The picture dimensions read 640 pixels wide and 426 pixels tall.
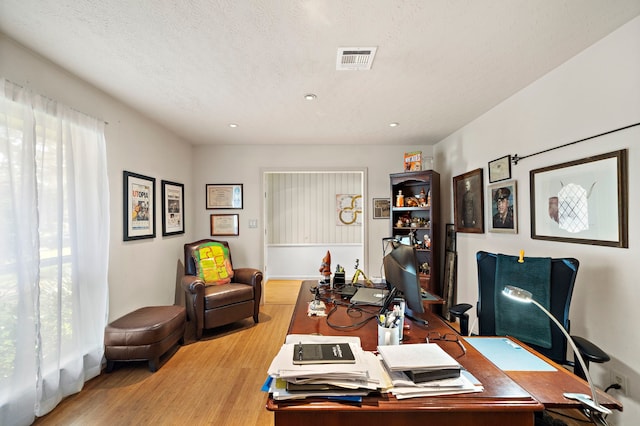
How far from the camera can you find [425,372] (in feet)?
3.27

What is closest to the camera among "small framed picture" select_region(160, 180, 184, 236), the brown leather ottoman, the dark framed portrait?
the brown leather ottoman

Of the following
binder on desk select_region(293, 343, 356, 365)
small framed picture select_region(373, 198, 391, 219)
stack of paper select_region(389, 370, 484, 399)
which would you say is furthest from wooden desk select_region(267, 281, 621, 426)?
small framed picture select_region(373, 198, 391, 219)

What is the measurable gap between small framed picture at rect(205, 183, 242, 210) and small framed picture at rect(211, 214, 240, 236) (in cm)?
15

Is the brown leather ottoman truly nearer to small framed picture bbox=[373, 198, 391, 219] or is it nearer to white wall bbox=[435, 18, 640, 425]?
small framed picture bbox=[373, 198, 391, 219]

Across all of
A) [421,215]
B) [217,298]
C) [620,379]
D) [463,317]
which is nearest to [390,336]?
[463,317]

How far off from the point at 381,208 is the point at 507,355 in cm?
314

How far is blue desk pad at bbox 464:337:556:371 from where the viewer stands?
1.18m

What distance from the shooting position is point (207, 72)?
2141mm

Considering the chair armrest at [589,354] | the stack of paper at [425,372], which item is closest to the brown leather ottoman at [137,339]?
the stack of paper at [425,372]

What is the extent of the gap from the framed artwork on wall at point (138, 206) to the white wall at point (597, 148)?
146 inches

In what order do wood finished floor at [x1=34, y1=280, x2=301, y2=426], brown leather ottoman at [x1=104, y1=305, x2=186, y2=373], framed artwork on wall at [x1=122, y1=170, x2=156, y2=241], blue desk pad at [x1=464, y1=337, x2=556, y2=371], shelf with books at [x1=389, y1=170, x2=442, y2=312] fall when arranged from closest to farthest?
blue desk pad at [x1=464, y1=337, x2=556, y2=371]
wood finished floor at [x1=34, y1=280, x2=301, y2=426]
brown leather ottoman at [x1=104, y1=305, x2=186, y2=373]
framed artwork on wall at [x1=122, y1=170, x2=156, y2=241]
shelf with books at [x1=389, y1=170, x2=442, y2=312]

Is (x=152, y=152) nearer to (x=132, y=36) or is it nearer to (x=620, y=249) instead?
(x=132, y=36)

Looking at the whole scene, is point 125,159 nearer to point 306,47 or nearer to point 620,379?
point 306,47

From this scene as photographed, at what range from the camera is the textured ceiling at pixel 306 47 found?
1.50m
